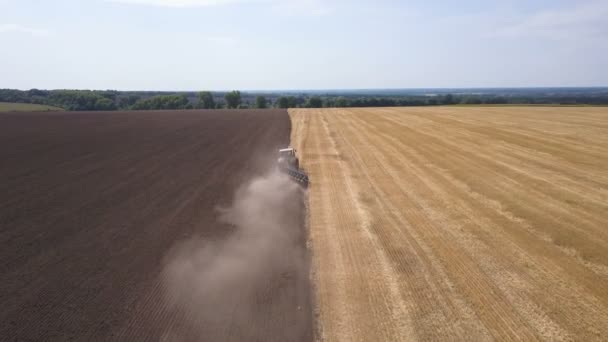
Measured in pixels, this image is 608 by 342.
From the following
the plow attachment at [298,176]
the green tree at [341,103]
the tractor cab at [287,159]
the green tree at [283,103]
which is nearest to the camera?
the plow attachment at [298,176]

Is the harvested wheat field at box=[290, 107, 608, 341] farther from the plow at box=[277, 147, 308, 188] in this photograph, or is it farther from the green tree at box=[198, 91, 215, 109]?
the green tree at box=[198, 91, 215, 109]

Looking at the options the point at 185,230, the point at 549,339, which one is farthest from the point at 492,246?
the point at 185,230

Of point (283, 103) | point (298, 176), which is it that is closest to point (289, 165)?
point (298, 176)

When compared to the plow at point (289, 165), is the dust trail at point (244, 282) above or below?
below

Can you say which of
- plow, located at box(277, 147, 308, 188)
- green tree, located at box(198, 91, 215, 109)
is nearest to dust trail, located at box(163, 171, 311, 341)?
plow, located at box(277, 147, 308, 188)

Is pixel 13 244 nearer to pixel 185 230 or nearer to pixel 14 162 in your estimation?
pixel 185 230

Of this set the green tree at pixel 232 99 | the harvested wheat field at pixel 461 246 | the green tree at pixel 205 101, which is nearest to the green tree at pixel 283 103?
the green tree at pixel 232 99

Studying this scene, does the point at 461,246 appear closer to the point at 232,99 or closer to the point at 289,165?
the point at 289,165

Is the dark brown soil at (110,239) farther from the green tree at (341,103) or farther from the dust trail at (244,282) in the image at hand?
the green tree at (341,103)
